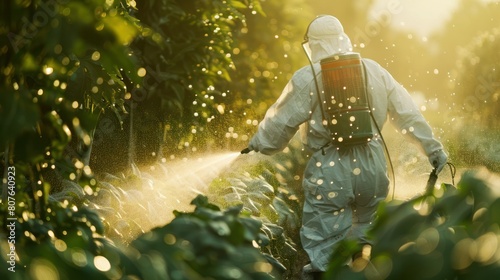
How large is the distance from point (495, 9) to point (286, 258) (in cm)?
4721

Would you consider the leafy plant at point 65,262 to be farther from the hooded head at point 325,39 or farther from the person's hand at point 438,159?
the hooded head at point 325,39

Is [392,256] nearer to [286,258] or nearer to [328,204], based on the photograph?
[328,204]

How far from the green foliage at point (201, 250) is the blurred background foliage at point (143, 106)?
Answer: 0.03 m

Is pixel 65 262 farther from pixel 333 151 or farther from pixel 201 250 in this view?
pixel 333 151

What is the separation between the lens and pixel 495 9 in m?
52.6

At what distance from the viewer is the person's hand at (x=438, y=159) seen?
634 cm

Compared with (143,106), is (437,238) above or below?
above

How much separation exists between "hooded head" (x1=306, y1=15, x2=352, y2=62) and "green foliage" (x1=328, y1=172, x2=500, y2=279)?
195 inches

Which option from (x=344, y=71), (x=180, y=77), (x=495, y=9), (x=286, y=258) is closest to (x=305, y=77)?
(x=344, y=71)

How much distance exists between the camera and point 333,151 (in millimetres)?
6426

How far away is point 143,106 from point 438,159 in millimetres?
4158

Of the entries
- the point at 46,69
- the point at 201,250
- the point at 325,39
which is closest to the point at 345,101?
the point at 325,39

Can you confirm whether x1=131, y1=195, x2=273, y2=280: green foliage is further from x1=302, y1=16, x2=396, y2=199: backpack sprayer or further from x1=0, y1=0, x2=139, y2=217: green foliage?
x1=302, y1=16, x2=396, y2=199: backpack sprayer

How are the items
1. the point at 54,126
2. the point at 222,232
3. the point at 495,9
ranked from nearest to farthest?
the point at 222,232, the point at 54,126, the point at 495,9
